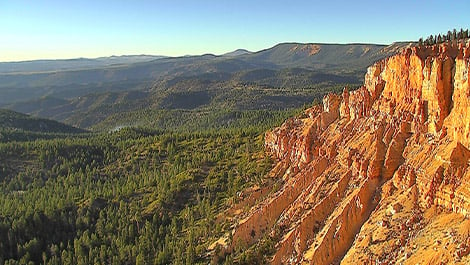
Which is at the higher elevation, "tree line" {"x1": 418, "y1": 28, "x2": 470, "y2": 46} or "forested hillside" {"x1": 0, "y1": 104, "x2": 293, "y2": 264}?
"tree line" {"x1": 418, "y1": 28, "x2": 470, "y2": 46}

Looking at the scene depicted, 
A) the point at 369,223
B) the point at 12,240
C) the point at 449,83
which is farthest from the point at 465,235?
the point at 12,240

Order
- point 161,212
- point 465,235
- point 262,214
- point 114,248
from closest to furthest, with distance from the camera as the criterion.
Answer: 1. point 465,235
2. point 262,214
3. point 114,248
4. point 161,212

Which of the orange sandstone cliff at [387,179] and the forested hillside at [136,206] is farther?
the forested hillside at [136,206]

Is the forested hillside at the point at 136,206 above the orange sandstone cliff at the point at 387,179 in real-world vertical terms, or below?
below

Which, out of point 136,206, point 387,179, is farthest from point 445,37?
Result: point 136,206

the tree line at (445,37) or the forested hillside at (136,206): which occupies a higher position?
the tree line at (445,37)

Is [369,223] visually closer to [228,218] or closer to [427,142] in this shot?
[427,142]

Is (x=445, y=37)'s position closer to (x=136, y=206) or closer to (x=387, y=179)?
(x=387, y=179)

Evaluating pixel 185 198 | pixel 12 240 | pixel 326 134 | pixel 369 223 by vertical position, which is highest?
pixel 326 134
